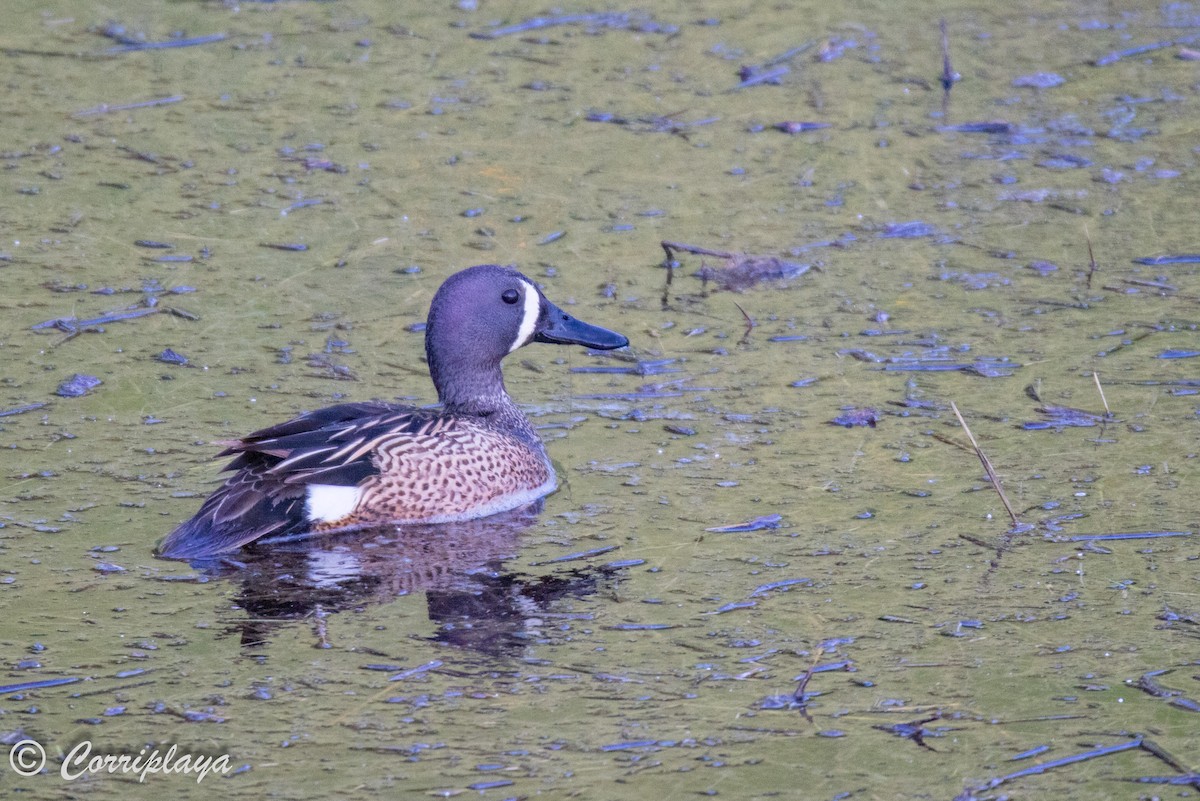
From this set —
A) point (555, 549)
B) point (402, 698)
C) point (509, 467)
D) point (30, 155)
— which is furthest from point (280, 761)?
point (30, 155)

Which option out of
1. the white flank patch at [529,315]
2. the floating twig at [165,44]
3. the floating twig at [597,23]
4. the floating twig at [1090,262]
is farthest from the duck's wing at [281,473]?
the floating twig at [597,23]

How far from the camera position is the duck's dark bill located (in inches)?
257

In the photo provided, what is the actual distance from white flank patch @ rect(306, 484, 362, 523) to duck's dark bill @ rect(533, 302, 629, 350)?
1.16m

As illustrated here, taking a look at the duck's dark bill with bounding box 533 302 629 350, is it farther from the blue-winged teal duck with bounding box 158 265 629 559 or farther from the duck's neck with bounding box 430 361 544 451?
the duck's neck with bounding box 430 361 544 451

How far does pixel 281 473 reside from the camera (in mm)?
5613

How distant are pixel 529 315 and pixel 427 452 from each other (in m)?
0.83

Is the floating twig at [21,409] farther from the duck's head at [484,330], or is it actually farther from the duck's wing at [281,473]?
the duck's head at [484,330]

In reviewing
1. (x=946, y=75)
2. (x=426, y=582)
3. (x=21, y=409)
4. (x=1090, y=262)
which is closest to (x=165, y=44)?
(x=21, y=409)

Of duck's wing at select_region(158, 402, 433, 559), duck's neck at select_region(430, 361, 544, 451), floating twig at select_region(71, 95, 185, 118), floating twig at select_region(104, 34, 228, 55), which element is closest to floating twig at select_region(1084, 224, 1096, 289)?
duck's neck at select_region(430, 361, 544, 451)

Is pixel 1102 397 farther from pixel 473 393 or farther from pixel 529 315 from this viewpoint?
pixel 473 393

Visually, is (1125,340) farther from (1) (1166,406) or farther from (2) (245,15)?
(2) (245,15)

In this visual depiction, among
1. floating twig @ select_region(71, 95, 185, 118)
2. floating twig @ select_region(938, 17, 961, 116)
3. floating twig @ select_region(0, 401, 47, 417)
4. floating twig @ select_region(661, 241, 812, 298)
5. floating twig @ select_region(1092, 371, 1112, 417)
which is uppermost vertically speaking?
floating twig @ select_region(71, 95, 185, 118)

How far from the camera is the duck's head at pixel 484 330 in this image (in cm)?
637

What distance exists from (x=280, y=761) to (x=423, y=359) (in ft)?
10.3
